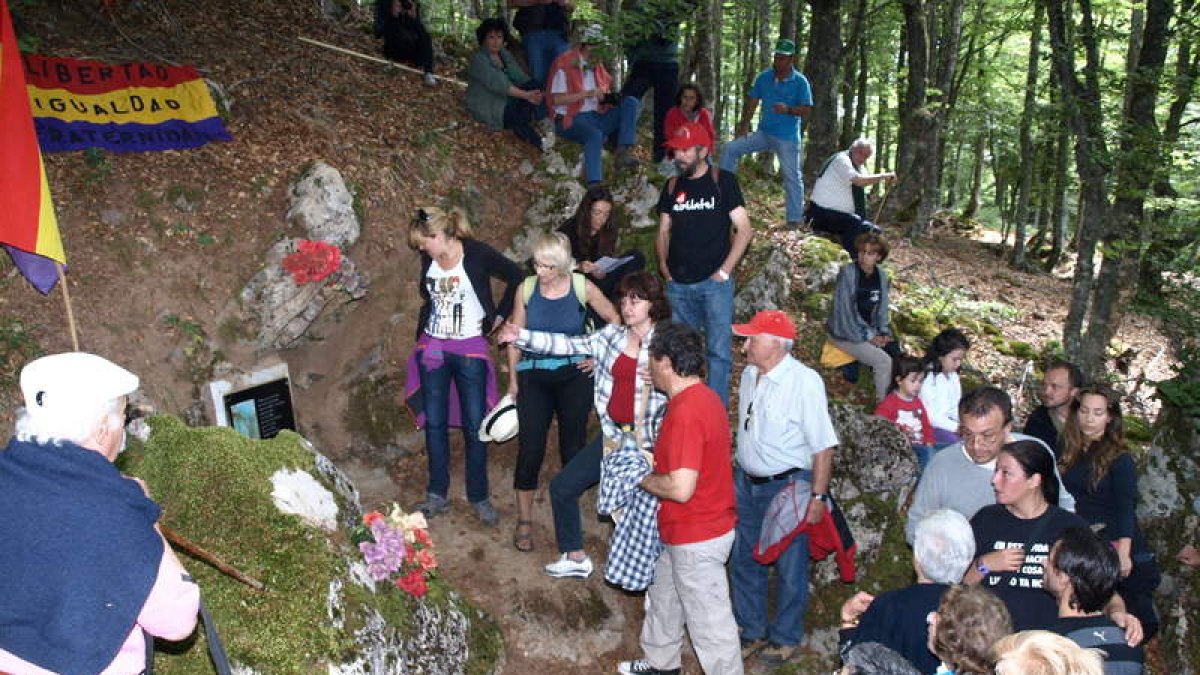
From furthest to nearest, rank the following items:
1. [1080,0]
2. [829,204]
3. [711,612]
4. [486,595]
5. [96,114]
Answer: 1. [829,204]
2. [1080,0]
3. [96,114]
4. [486,595]
5. [711,612]

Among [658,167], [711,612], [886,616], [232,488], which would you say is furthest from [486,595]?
[658,167]

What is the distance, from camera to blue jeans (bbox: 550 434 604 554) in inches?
223

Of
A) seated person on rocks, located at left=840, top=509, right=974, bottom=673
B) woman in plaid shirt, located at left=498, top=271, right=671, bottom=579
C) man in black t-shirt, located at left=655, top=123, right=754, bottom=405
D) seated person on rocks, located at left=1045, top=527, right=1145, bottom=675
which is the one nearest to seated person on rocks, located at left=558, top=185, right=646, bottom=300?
man in black t-shirt, located at left=655, top=123, right=754, bottom=405

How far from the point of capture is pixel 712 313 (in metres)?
6.87

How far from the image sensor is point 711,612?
4.80 meters

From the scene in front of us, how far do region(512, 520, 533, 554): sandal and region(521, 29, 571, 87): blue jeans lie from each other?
605cm

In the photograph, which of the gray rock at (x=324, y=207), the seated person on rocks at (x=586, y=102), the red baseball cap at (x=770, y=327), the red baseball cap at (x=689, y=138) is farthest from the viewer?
the seated person on rocks at (x=586, y=102)

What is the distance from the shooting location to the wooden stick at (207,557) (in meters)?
3.33

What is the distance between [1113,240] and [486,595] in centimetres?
698

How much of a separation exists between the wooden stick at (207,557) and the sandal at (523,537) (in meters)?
2.74

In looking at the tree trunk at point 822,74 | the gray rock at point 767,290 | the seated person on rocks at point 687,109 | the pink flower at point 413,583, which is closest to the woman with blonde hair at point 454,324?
the pink flower at point 413,583

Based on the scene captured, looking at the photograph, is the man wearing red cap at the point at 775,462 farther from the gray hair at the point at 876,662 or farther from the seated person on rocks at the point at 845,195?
the seated person on rocks at the point at 845,195

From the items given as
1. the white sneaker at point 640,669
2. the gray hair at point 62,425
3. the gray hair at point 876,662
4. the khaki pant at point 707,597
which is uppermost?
the gray hair at point 62,425

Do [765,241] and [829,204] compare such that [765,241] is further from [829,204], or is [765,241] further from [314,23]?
[314,23]
